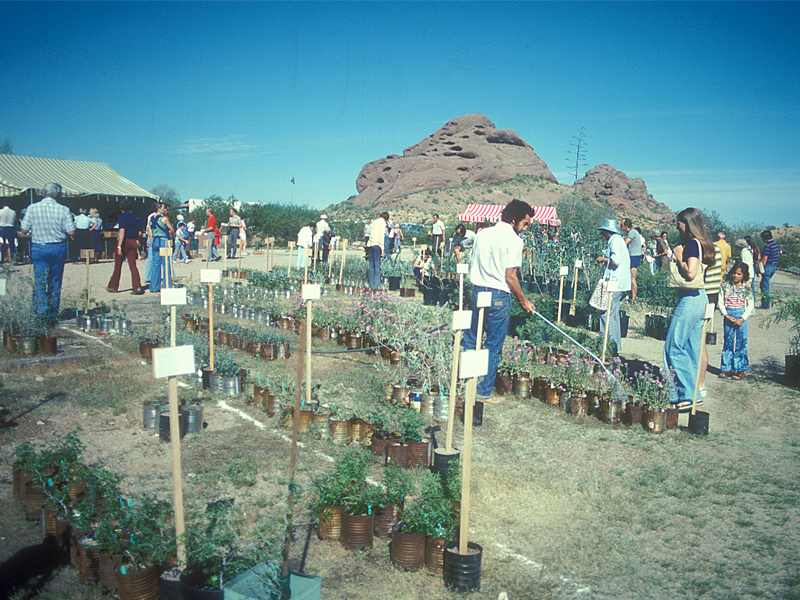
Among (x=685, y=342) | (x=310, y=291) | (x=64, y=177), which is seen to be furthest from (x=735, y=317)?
(x=64, y=177)

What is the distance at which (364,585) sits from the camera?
2830 mm

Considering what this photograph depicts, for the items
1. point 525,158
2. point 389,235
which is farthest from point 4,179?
point 525,158

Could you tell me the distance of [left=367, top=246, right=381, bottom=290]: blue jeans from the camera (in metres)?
12.4

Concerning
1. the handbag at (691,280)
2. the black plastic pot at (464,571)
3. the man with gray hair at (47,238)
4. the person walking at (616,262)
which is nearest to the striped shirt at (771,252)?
the person walking at (616,262)

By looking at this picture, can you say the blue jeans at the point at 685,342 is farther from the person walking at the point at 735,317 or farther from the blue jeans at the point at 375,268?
the blue jeans at the point at 375,268

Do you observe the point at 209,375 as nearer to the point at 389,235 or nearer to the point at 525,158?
the point at 389,235

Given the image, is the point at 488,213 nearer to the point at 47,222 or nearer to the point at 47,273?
the point at 47,273

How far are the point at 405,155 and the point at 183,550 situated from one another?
11530 cm

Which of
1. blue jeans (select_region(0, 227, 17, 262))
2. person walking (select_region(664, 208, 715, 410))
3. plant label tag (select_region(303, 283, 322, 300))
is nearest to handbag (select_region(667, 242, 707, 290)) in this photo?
person walking (select_region(664, 208, 715, 410))

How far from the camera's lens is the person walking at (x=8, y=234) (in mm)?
14500

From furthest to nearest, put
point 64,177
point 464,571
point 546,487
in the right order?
point 64,177 → point 546,487 → point 464,571

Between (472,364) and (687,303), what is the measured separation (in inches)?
129

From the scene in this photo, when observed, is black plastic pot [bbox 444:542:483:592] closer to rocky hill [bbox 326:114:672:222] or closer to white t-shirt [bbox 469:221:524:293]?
white t-shirt [bbox 469:221:524:293]

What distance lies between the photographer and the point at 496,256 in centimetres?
508
